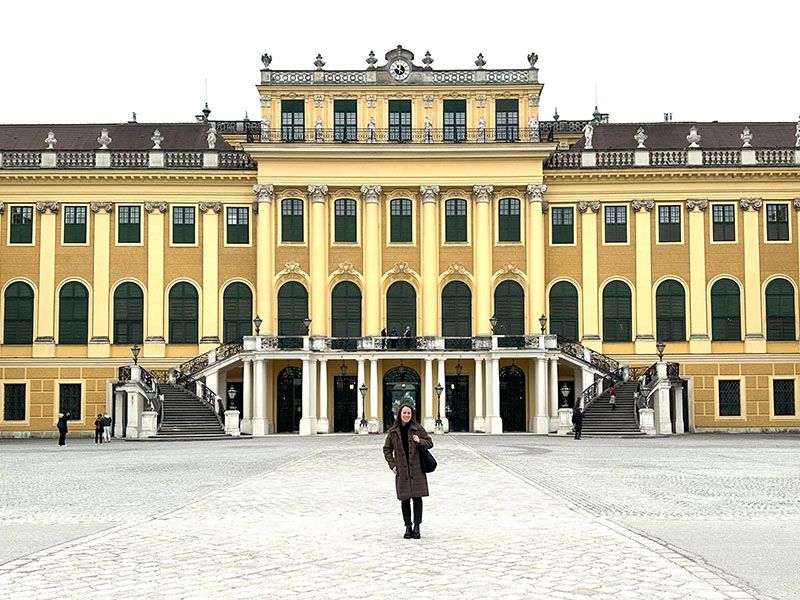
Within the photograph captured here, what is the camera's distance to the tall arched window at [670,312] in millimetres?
59031

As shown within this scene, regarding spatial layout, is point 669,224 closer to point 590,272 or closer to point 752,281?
point 590,272

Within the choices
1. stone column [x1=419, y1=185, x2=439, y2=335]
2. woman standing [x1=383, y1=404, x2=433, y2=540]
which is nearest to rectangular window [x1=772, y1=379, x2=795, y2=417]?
stone column [x1=419, y1=185, x2=439, y2=335]

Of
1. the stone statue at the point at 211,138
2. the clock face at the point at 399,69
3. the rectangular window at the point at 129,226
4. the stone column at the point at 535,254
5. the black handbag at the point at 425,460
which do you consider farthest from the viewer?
the stone statue at the point at 211,138

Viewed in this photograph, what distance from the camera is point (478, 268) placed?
58.7 m

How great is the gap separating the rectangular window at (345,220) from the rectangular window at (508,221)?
24.6ft

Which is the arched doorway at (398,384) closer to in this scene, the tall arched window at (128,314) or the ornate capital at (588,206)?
the ornate capital at (588,206)

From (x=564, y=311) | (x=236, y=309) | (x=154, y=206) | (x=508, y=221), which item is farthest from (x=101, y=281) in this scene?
(x=564, y=311)

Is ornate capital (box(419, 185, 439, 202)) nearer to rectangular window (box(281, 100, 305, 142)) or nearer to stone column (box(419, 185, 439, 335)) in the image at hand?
stone column (box(419, 185, 439, 335))

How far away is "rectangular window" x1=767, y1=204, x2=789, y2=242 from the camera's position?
194 feet

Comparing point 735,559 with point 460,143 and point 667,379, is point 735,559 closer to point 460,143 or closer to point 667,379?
point 667,379

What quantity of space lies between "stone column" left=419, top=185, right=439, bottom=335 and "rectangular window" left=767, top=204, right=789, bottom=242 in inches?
674

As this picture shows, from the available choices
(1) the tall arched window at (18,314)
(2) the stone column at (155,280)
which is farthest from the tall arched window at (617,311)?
(1) the tall arched window at (18,314)

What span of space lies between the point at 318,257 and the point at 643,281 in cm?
1669

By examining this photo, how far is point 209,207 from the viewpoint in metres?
59.6
